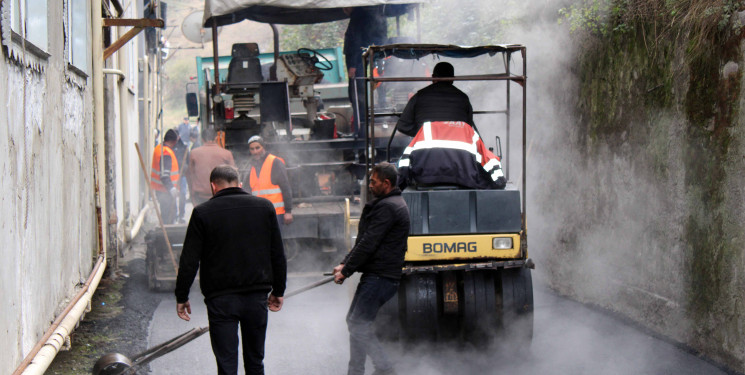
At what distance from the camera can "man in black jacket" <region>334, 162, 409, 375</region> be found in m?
5.64

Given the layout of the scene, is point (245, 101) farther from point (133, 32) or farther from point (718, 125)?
point (718, 125)

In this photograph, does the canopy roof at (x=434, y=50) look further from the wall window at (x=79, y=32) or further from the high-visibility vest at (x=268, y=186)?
the wall window at (x=79, y=32)

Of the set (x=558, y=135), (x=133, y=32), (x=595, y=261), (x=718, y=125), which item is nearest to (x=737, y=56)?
(x=718, y=125)

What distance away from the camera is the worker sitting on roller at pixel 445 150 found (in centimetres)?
658

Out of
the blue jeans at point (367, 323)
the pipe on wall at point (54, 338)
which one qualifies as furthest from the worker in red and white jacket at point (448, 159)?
the pipe on wall at point (54, 338)

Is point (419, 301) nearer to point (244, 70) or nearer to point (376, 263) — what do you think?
point (376, 263)

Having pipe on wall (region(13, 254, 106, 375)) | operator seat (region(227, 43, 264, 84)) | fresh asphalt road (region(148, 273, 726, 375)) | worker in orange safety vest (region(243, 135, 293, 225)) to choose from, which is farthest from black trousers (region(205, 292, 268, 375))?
operator seat (region(227, 43, 264, 84))

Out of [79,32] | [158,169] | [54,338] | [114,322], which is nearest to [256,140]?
[79,32]

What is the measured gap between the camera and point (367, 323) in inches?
224

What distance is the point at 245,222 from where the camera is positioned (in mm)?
4859

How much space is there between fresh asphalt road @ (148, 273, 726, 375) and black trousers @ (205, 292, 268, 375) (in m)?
1.44

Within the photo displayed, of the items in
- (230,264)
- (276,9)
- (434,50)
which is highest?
(276,9)

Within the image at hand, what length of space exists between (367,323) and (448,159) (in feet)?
5.32

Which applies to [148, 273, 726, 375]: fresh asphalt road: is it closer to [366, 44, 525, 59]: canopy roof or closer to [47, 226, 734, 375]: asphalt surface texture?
[47, 226, 734, 375]: asphalt surface texture
